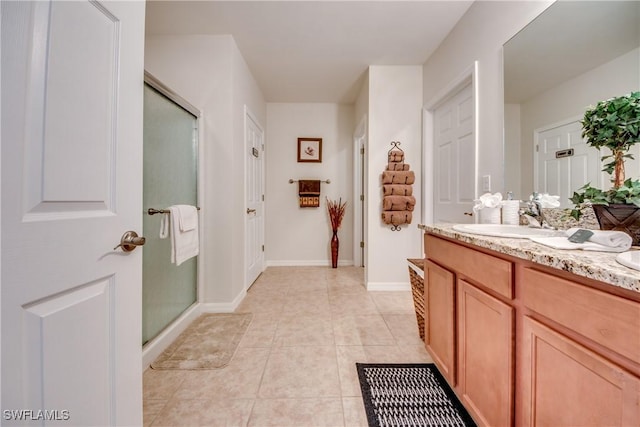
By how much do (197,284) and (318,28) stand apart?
→ 251 centimetres

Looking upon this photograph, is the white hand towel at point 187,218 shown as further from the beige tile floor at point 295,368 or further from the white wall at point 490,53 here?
the white wall at point 490,53

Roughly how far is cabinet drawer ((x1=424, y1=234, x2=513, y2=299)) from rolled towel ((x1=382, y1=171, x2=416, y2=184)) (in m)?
1.42

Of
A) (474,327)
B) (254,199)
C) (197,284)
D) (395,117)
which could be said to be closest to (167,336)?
(197,284)

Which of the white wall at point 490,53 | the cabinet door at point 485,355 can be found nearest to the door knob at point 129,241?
the cabinet door at point 485,355

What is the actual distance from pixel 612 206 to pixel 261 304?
2.43 metres

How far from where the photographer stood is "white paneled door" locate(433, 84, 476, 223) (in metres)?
2.07

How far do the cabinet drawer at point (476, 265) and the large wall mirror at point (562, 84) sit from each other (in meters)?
0.63

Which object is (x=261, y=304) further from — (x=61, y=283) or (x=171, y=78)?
(x=171, y=78)

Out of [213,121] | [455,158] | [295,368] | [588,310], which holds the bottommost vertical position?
[295,368]

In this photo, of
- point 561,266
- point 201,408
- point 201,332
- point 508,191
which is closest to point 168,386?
point 201,408

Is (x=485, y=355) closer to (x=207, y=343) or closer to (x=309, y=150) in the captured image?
(x=207, y=343)

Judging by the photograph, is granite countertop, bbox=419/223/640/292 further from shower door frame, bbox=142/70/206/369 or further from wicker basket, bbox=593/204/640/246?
shower door frame, bbox=142/70/206/369

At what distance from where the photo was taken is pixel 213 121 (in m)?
2.30

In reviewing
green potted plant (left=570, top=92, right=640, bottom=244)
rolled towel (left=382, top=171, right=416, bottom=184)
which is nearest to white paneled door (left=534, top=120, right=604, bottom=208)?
green potted plant (left=570, top=92, right=640, bottom=244)
